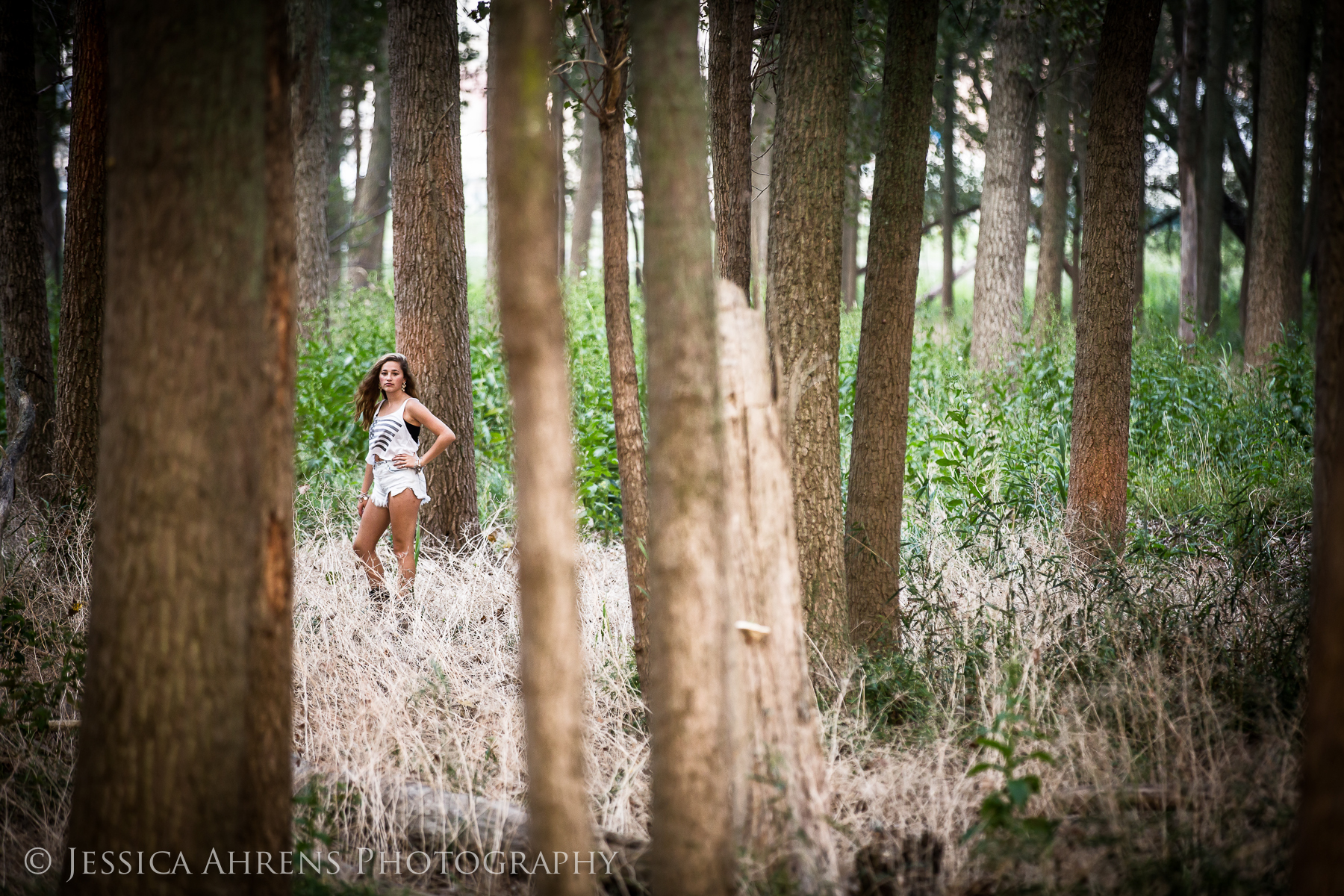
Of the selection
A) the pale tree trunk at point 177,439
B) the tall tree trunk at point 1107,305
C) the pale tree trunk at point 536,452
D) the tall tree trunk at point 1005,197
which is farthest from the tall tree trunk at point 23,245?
the tall tree trunk at point 1005,197

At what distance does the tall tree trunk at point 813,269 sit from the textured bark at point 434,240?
3353 millimetres

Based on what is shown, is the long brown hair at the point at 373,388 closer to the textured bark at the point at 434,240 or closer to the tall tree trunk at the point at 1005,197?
the textured bark at the point at 434,240

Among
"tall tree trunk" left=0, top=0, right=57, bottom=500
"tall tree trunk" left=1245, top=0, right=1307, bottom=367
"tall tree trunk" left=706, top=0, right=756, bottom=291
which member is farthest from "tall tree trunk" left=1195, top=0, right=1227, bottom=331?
"tall tree trunk" left=0, top=0, right=57, bottom=500

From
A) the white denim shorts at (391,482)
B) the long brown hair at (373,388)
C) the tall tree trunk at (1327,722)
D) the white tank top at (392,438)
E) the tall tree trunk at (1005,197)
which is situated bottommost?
the tall tree trunk at (1327,722)

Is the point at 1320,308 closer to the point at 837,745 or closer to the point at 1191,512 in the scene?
the point at 837,745

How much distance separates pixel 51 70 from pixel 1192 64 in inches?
780

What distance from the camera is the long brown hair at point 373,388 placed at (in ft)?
20.5

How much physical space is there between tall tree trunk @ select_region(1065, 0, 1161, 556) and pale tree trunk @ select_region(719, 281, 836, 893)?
10.2ft

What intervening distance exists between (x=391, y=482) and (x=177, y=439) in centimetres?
396

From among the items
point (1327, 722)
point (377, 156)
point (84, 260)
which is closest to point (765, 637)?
point (1327, 722)

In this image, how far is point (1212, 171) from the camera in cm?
1478

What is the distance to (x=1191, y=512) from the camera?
6.08 m

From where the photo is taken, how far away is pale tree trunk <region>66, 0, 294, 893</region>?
7.32 feet

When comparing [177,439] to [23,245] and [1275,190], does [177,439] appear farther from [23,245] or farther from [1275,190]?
[1275,190]
